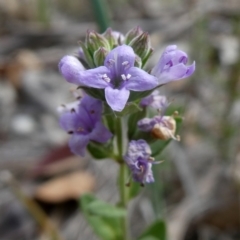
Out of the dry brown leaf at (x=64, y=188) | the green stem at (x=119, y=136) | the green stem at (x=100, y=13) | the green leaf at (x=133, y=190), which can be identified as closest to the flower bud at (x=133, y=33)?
the green stem at (x=119, y=136)

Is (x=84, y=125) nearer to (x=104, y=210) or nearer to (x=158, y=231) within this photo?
(x=104, y=210)

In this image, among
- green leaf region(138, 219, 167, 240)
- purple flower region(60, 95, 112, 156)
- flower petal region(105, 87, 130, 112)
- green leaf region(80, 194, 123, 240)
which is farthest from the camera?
green leaf region(80, 194, 123, 240)

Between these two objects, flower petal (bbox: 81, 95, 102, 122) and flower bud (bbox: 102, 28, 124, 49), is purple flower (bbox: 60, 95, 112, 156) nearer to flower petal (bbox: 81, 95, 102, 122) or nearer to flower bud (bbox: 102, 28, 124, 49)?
flower petal (bbox: 81, 95, 102, 122)

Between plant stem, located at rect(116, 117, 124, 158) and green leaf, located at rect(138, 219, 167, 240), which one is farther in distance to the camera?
green leaf, located at rect(138, 219, 167, 240)

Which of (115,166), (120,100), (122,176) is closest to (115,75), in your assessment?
(120,100)

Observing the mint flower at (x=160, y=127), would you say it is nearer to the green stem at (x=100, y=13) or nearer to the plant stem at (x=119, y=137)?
the plant stem at (x=119, y=137)

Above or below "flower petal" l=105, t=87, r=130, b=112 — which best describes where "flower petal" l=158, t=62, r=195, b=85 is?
above

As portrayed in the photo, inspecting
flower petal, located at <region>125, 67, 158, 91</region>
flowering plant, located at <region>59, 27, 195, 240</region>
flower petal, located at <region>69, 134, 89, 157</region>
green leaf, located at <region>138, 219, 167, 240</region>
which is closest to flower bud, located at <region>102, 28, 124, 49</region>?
flowering plant, located at <region>59, 27, 195, 240</region>

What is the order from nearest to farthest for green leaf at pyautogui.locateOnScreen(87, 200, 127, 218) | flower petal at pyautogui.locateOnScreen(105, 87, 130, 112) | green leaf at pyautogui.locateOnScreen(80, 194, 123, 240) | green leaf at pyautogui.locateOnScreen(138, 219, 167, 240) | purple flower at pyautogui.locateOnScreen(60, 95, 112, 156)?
flower petal at pyautogui.locateOnScreen(105, 87, 130, 112) → purple flower at pyautogui.locateOnScreen(60, 95, 112, 156) → green leaf at pyautogui.locateOnScreen(87, 200, 127, 218) → green leaf at pyautogui.locateOnScreen(138, 219, 167, 240) → green leaf at pyautogui.locateOnScreen(80, 194, 123, 240)

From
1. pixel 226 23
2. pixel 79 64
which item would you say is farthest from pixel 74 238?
pixel 226 23
